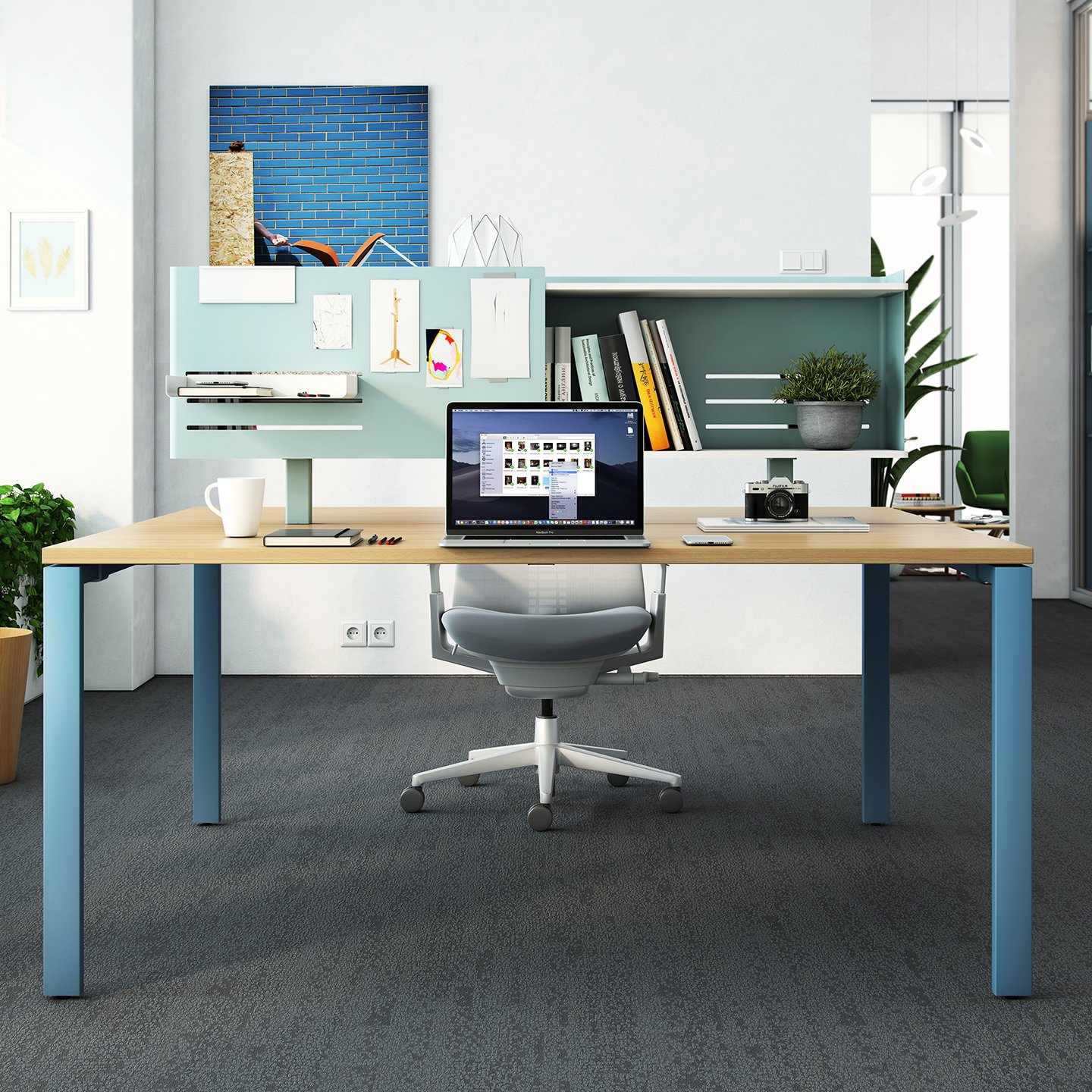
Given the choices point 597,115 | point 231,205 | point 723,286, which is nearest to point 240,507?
point 723,286

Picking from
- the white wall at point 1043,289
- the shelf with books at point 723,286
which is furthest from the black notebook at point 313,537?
the white wall at point 1043,289

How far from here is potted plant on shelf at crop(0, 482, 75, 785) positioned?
295 centimetres

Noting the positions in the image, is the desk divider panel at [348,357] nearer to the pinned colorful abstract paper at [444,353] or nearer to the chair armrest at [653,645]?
the pinned colorful abstract paper at [444,353]

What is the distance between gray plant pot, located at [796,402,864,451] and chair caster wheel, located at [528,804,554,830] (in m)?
1.06

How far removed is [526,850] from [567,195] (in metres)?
2.62

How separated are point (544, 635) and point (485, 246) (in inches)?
36.0

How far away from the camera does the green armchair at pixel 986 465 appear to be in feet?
22.4

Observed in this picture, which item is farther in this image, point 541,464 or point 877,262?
point 877,262

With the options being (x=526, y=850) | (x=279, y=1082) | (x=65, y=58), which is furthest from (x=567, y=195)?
(x=279, y=1082)

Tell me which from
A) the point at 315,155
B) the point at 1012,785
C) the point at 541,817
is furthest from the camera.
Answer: the point at 315,155

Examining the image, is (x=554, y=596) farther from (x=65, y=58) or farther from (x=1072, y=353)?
(x=1072, y=353)

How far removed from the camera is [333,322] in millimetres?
2383

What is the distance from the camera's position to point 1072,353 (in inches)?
242

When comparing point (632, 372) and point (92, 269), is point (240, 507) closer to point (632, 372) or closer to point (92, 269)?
point (632, 372)
